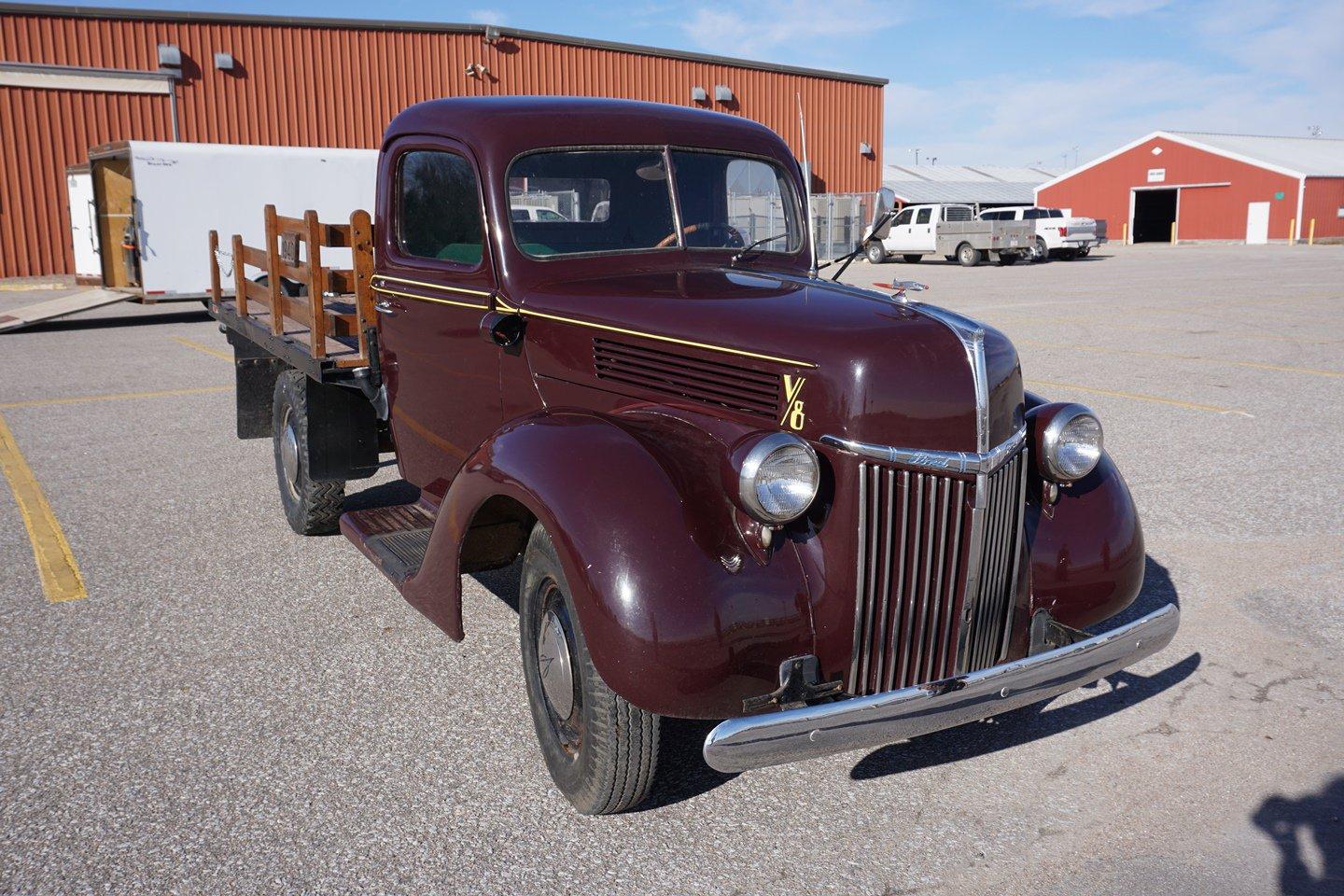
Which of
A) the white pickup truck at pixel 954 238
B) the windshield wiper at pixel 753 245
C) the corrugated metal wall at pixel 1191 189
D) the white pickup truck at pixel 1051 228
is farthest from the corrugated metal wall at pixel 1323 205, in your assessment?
the windshield wiper at pixel 753 245

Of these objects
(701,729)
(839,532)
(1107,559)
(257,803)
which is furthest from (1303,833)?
(257,803)

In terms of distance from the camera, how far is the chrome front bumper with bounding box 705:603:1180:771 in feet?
7.77

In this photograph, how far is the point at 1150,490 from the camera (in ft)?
19.4

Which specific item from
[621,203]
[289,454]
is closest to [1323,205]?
[289,454]

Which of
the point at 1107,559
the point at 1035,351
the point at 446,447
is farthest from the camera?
the point at 1035,351

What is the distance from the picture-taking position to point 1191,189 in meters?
42.7

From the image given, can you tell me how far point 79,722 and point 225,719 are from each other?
451 mm

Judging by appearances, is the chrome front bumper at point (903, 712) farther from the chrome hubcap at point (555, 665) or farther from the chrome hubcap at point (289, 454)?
the chrome hubcap at point (289, 454)

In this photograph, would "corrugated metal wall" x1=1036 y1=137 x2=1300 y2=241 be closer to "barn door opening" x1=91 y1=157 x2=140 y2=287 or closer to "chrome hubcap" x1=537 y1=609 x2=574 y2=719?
"barn door opening" x1=91 y1=157 x2=140 y2=287

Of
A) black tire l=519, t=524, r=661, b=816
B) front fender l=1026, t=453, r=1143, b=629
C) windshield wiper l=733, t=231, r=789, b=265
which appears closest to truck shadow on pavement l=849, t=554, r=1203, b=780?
front fender l=1026, t=453, r=1143, b=629

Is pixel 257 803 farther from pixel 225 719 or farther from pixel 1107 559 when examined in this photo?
pixel 1107 559

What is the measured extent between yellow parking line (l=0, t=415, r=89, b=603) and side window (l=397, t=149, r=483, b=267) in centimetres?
210

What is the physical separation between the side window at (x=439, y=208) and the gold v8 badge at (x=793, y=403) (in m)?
1.46

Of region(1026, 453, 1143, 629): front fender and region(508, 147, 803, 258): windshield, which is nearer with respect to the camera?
region(1026, 453, 1143, 629): front fender
